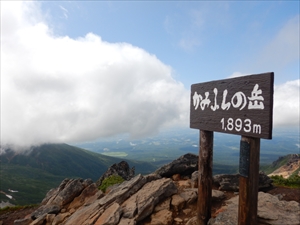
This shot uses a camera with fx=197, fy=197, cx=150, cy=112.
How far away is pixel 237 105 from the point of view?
866 centimetres

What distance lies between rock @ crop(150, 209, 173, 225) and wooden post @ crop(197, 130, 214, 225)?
2.32 metres

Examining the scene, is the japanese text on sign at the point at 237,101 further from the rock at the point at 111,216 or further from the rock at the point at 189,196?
the rock at the point at 111,216

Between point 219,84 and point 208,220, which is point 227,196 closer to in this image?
point 208,220

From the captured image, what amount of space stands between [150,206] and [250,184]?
768cm

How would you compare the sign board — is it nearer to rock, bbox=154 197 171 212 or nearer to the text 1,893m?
the text 1,893m

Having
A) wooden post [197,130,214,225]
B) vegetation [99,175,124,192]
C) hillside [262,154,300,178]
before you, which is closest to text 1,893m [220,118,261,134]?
wooden post [197,130,214,225]

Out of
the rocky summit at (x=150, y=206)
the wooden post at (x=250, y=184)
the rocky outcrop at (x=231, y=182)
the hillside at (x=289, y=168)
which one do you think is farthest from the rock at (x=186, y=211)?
the hillside at (x=289, y=168)

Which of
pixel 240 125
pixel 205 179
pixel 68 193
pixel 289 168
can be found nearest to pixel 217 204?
pixel 205 179

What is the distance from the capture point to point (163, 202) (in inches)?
580

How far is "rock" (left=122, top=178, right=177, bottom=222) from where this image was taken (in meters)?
13.2

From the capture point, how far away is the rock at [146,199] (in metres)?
13.2

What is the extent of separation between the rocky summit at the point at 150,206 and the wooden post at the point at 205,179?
57 centimetres

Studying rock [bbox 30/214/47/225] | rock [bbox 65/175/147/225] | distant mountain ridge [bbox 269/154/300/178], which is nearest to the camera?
rock [bbox 65/175/147/225]

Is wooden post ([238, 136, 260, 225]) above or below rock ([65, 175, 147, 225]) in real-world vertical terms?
above
